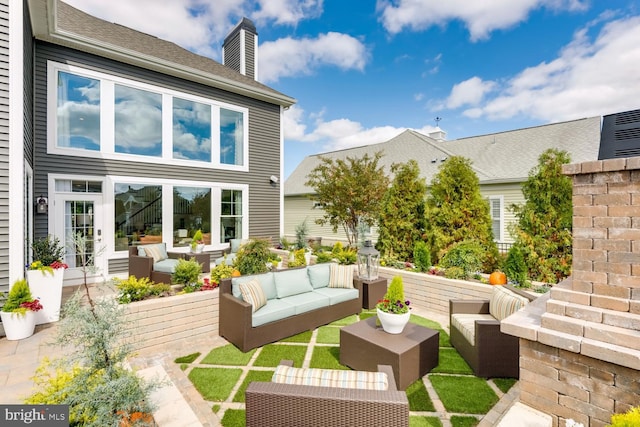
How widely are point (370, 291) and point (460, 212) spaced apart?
2.73m

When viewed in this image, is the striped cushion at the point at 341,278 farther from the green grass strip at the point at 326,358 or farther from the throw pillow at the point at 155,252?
the throw pillow at the point at 155,252

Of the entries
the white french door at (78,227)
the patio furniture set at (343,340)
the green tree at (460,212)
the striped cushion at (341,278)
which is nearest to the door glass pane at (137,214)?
the white french door at (78,227)

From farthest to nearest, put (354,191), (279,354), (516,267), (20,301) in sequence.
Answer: (354,191), (516,267), (20,301), (279,354)

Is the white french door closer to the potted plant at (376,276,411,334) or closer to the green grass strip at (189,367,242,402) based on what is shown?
the green grass strip at (189,367,242,402)

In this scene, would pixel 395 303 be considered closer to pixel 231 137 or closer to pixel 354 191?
pixel 354 191

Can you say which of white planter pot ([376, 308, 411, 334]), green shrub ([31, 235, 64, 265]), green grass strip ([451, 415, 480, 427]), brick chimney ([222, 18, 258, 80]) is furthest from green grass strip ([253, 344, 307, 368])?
brick chimney ([222, 18, 258, 80])

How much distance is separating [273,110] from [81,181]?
630 centimetres

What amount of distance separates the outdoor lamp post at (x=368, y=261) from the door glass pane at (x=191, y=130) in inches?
239

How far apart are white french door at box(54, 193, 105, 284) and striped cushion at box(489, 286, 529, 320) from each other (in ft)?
25.5

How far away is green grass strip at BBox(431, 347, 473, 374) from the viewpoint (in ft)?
12.2

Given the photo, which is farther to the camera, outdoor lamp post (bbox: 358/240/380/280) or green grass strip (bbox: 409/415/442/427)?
outdoor lamp post (bbox: 358/240/380/280)

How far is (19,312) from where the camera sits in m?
4.20

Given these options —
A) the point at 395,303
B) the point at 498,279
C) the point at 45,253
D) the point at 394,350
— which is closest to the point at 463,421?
the point at 394,350

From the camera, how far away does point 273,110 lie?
11.1m
